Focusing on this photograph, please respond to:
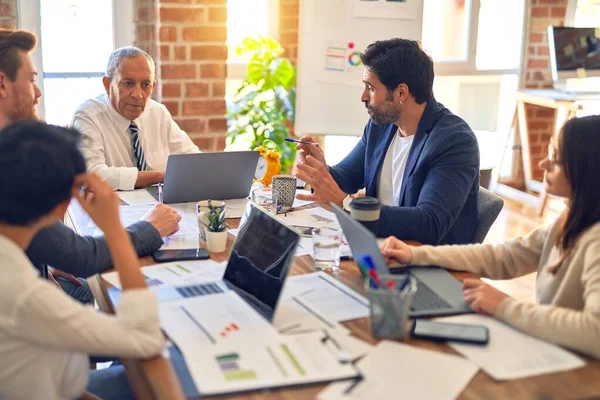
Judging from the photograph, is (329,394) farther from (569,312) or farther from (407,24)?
(407,24)

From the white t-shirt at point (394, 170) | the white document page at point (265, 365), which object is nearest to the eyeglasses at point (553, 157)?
the white document page at point (265, 365)

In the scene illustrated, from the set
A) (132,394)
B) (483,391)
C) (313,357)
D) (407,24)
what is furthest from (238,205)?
(407,24)

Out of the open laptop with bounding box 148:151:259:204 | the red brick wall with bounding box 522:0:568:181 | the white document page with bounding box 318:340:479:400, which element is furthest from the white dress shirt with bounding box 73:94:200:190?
the red brick wall with bounding box 522:0:568:181

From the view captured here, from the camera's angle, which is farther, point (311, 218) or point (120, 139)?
point (120, 139)

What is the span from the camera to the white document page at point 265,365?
1279 mm

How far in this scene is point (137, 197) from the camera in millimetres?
2619

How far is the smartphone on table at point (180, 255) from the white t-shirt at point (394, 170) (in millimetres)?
876

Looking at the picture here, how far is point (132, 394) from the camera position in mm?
1728

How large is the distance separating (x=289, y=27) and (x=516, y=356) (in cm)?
342

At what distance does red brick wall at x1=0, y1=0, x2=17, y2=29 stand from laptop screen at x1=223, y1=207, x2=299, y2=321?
2451 millimetres

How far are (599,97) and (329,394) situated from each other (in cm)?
419

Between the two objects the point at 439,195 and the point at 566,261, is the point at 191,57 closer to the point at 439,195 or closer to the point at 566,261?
the point at 439,195

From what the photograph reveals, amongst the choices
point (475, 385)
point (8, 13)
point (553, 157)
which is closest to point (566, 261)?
point (553, 157)

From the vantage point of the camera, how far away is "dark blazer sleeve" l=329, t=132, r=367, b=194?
9.49ft
